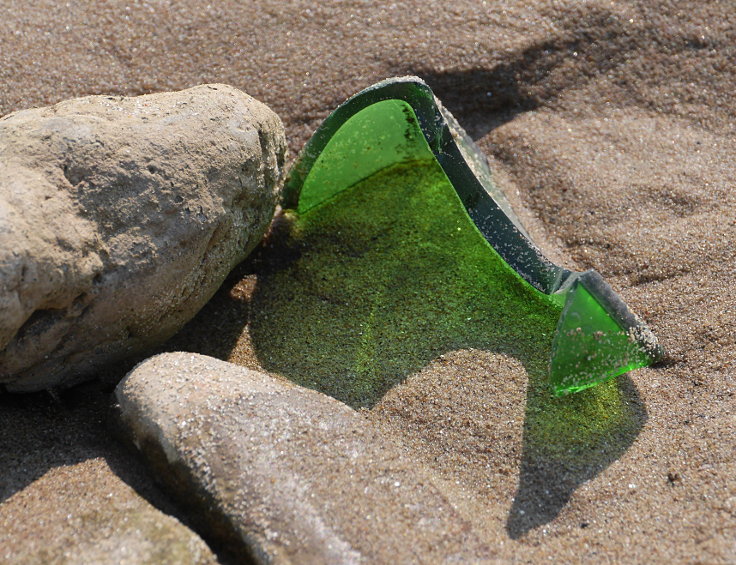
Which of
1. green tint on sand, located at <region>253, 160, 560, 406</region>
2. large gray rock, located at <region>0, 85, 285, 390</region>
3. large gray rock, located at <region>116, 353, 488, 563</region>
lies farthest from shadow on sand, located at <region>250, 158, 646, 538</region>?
large gray rock, located at <region>0, 85, 285, 390</region>

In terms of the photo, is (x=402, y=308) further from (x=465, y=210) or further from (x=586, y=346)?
(x=586, y=346)

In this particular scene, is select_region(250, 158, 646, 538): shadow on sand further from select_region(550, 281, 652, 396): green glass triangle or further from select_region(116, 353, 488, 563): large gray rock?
select_region(116, 353, 488, 563): large gray rock

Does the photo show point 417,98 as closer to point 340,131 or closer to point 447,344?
point 340,131

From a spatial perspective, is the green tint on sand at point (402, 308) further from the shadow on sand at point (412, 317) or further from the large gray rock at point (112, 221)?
the large gray rock at point (112, 221)

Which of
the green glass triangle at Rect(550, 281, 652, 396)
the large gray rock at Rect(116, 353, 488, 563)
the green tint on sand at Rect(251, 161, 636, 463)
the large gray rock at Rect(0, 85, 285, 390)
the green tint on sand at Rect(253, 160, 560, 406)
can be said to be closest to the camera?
the large gray rock at Rect(116, 353, 488, 563)

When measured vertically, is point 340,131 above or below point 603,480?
above

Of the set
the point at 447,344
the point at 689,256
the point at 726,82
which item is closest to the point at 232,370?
the point at 447,344

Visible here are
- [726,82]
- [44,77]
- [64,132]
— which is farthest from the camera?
[726,82]
